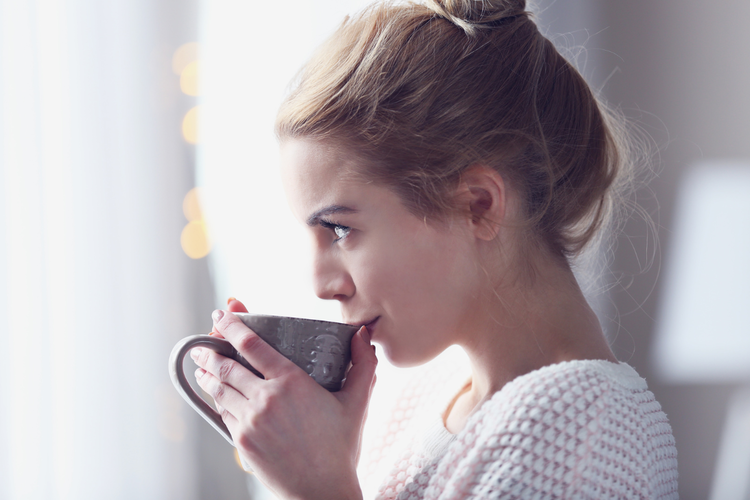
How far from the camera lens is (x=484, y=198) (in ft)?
2.44

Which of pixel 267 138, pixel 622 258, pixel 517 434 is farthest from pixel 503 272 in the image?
pixel 267 138

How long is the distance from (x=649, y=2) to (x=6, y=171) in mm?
1346

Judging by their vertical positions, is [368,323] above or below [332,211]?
below

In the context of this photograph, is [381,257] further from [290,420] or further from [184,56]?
[184,56]

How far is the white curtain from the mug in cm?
51

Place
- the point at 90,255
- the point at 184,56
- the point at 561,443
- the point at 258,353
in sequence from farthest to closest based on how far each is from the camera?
the point at 184,56
the point at 90,255
the point at 258,353
the point at 561,443

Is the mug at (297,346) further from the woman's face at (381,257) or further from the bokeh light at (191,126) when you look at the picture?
the bokeh light at (191,126)

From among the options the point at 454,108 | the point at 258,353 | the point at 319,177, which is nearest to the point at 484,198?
the point at 454,108

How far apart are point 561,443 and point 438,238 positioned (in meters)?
0.29

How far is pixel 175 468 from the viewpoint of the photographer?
1214mm

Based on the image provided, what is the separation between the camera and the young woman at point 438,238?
2.17ft

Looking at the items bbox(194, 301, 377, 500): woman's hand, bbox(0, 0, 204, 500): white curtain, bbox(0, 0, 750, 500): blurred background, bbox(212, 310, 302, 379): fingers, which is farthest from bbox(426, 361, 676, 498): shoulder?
bbox(0, 0, 204, 500): white curtain

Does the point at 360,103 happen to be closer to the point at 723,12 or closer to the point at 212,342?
the point at 212,342

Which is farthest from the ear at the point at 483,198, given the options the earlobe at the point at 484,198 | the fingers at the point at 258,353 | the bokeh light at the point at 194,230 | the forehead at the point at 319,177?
the bokeh light at the point at 194,230
